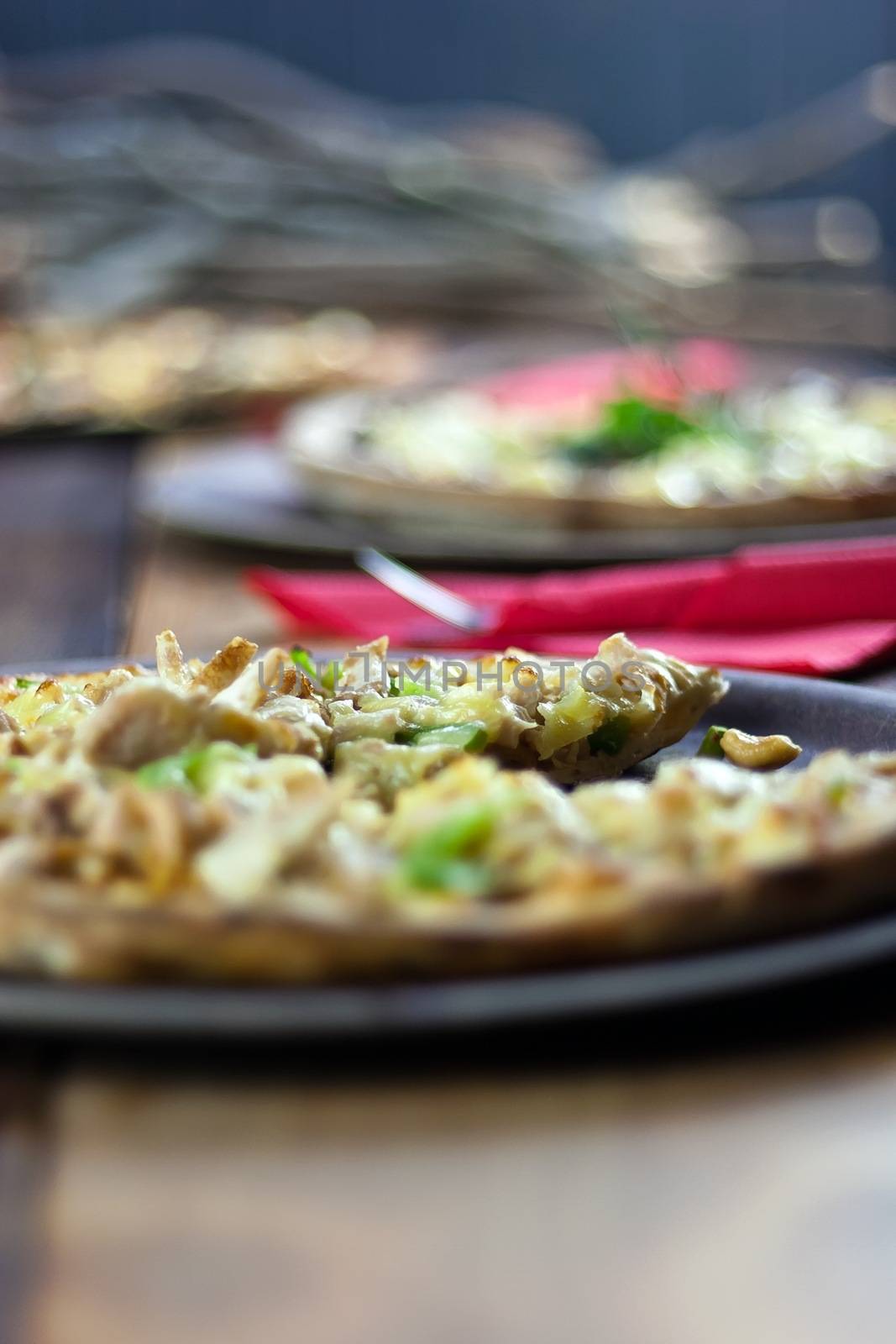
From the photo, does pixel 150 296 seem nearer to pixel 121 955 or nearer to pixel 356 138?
pixel 356 138

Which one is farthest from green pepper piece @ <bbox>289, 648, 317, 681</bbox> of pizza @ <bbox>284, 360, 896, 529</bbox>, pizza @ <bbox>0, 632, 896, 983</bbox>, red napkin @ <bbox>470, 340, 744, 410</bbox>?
red napkin @ <bbox>470, 340, 744, 410</bbox>

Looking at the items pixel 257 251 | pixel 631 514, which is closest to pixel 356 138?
pixel 257 251

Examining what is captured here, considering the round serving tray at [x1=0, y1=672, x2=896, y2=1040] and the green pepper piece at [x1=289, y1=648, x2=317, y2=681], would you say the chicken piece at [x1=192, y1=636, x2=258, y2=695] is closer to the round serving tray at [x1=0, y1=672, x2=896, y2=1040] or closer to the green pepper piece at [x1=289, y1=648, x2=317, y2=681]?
the green pepper piece at [x1=289, y1=648, x2=317, y2=681]

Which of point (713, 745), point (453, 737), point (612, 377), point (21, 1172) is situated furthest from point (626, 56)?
point (21, 1172)

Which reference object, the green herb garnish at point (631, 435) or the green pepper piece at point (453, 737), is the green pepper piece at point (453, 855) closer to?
the green pepper piece at point (453, 737)

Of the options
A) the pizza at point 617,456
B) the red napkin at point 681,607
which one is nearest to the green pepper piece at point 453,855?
the red napkin at point 681,607

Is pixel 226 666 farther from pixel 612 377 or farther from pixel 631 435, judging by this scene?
pixel 612 377
